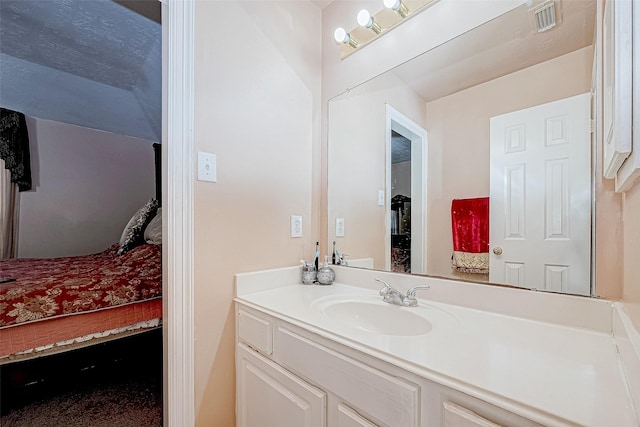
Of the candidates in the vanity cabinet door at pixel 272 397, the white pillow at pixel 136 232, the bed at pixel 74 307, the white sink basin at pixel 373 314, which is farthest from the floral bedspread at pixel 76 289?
the white sink basin at pixel 373 314

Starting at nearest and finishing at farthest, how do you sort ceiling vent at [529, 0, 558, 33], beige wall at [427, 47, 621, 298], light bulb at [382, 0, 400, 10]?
beige wall at [427, 47, 621, 298] → ceiling vent at [529, 0, 558, 33] → light bulb at [382, 0, 400, 10]

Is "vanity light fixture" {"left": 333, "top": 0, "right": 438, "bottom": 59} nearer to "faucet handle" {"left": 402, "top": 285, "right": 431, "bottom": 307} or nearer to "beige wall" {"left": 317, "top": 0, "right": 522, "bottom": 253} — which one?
"beige wall" {"left": 317, "top": 0, "right": 522, "bottom": 253}

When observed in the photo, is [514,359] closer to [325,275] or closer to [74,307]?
[325,275]

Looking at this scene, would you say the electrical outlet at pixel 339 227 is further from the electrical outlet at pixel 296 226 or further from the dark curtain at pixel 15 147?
the dark curtain at pixel 15 147

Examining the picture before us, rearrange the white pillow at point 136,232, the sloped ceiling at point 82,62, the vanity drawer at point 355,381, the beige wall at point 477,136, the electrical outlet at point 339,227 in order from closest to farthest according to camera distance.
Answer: the vanity drawer at point 355,381 < the beige wall at point 477,136 < the electrical outlet at point 339,227 < the sloped ceiling at point 82,62 < the white pillow at point 136,232

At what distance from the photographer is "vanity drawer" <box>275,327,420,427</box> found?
620mm

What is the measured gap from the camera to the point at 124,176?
3512mm

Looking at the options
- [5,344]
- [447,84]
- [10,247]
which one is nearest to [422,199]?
[447,84]

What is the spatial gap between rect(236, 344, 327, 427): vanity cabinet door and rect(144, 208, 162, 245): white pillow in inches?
45.3

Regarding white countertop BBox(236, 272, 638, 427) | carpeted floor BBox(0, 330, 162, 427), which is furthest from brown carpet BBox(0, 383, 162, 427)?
white countertop BBox(236, 272, 638, 427)

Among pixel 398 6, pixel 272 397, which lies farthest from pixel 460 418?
pixel 398 6

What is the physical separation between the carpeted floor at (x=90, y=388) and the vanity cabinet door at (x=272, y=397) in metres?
0.72

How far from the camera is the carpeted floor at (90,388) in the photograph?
1435mm

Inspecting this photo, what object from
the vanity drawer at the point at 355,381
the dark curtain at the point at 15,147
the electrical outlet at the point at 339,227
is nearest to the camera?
the vanity drawer at the point at 355,381
